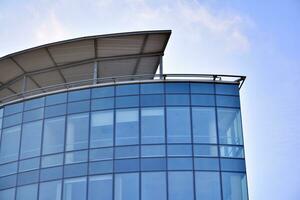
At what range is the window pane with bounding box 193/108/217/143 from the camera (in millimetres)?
31406

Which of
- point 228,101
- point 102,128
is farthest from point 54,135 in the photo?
point 228,101

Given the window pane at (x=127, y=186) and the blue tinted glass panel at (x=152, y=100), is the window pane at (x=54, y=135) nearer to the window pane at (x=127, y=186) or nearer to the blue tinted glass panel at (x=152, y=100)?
the window pane at (x=127, y=186)

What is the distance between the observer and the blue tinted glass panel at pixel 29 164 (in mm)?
32553

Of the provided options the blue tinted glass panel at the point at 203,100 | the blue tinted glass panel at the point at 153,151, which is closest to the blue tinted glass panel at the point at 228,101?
the blue tinted glass panel at the point at 203,100

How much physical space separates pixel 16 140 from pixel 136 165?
8087mm

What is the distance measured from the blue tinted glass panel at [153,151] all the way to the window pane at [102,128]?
1.99 meters

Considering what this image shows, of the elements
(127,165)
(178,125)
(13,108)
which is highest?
(13,108)

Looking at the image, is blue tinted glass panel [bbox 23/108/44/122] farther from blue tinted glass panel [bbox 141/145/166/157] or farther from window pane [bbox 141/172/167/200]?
window pane [bbox 141/172/167/200]

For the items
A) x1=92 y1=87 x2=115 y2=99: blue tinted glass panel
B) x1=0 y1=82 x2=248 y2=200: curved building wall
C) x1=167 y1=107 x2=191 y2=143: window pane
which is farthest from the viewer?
x1=92 y1=87 x2=115 y2=99: blue tinted glass panel

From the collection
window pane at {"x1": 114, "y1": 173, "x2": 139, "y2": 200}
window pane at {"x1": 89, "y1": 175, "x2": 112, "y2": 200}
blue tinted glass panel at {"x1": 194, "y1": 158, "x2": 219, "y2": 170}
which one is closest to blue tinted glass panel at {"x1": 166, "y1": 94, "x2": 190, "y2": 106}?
blue tinted glass panel at {"x1": 194, "y1": 158, "x2": 219, "y2": 170}

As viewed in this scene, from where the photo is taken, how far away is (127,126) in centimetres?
3195

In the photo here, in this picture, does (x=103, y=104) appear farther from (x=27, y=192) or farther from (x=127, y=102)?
(x=27, y=192)

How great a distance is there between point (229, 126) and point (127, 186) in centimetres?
678

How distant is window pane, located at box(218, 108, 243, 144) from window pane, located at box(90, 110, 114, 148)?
6.26m
